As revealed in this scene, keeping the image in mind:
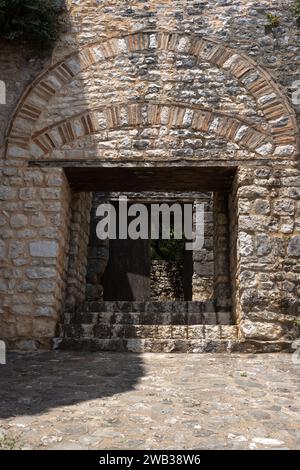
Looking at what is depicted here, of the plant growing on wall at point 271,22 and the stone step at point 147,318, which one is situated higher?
the plant growing on wall at point 271,22

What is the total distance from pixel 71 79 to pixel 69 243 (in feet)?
6.27

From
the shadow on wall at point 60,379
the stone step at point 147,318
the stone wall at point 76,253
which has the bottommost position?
the shadow on wall at point 60,379

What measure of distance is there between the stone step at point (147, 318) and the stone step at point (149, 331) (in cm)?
21

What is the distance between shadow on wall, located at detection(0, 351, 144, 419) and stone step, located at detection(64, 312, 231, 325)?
639 millimetres

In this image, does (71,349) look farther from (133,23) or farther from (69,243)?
(133,23)

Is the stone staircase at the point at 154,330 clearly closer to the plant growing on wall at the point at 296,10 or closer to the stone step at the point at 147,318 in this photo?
the stone step at the point at 147,318

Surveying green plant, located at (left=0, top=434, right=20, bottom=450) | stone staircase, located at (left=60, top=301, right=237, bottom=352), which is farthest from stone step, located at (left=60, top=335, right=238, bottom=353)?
green plant, located at (left=0, top=434, right=20, bottom=450)

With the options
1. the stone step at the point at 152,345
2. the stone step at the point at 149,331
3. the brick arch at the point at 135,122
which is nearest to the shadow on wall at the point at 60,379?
the stone step at the point at 152,345

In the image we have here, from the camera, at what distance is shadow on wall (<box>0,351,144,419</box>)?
3760 mm

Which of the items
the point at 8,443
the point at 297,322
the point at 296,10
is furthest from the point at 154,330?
the point at 296,10

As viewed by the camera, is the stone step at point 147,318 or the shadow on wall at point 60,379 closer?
the shadow on wall at point 60,379

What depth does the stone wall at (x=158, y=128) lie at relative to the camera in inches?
219

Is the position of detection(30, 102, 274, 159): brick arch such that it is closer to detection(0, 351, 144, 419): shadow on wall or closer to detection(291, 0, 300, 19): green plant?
detection(291, 0, 300, 19): green plant

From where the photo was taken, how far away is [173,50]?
6.23m
